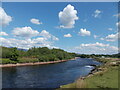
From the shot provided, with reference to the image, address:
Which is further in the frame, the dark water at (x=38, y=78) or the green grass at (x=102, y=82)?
the dark water at (x=38, y=78)

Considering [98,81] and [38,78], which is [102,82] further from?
[38,78]

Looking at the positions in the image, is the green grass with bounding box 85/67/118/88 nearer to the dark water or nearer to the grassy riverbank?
the grassy riverbank

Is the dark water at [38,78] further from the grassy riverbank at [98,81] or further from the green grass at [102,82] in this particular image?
the green grass at [102,82]

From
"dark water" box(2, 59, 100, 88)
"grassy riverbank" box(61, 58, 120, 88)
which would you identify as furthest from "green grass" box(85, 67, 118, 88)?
"dark water" box(2, 59, 100, 88)

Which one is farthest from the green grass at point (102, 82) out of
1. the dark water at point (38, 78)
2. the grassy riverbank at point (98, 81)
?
the dark water at point (38, 78)

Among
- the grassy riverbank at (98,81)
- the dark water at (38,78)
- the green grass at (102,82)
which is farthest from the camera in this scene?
the dark water at (38,78)

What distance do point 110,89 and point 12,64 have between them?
55603 mm

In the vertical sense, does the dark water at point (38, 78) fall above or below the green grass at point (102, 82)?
below

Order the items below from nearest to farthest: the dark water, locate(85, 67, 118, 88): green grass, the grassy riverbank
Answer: the grassy riverbank → locate(85, 67, 118, 88): green grass → the dark water

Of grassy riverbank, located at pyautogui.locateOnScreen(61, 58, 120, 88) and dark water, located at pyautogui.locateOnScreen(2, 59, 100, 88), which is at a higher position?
grassy riverbank, located at pyautogui.locateOnScreen(61, 58, 120, 88)

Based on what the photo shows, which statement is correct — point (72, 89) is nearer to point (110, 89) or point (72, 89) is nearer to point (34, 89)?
point (110, 89)

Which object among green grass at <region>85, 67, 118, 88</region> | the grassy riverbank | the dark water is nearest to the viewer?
the grassy riverbank

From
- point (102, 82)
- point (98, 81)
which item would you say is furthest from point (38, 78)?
point (102, 82)

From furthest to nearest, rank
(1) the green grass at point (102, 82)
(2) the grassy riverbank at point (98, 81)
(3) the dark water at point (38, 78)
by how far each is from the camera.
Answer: (3) the dark water at point (38, 78) → (1) the green grass at point (102, 82) → (2) the grassy riverbank at point (98, 81)
